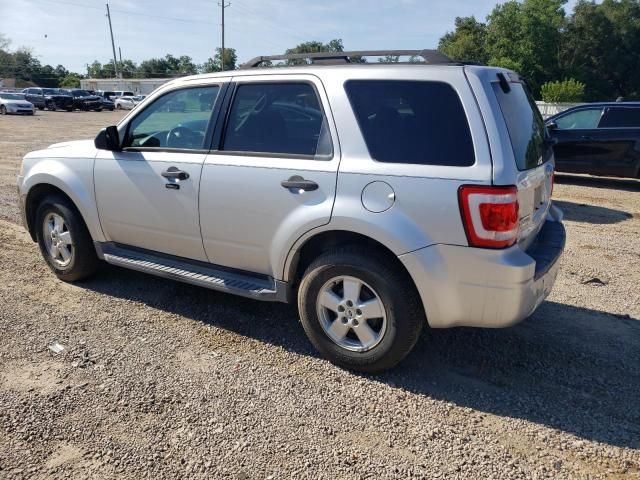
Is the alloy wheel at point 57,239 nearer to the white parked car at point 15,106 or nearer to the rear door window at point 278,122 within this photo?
the rear door window at point 278,122

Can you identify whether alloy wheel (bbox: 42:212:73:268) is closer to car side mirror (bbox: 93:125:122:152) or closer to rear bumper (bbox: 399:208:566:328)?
car side mirror (bbox: 93:125:122:152)

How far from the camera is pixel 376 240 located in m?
3.15

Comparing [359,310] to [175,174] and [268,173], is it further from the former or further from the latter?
[175,174]

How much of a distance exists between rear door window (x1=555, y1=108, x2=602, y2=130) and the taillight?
8702 mm

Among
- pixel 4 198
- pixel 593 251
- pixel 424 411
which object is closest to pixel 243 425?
pixel 424 411

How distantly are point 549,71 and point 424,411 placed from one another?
6038 centimetres

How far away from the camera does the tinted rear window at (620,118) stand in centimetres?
998

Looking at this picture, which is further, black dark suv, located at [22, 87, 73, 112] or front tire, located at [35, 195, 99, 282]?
black dark suv, located at [22, 87, 73, 112]

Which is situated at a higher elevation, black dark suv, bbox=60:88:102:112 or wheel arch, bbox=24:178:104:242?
wheel arch, bbox=24:178:104:242

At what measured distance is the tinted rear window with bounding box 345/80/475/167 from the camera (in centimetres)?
301

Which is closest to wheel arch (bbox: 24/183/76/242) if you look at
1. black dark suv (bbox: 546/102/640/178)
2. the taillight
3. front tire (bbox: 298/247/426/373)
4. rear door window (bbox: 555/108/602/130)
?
front tire (bbox: 298/247/426/373)

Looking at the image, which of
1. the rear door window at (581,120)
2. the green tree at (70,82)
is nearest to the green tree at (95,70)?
the green tree at (70,82)

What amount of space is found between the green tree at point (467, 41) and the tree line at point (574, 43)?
0.33 metres

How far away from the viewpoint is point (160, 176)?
401 centimetres
